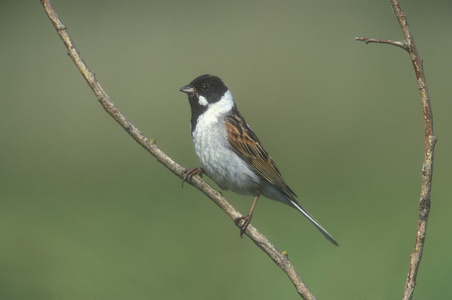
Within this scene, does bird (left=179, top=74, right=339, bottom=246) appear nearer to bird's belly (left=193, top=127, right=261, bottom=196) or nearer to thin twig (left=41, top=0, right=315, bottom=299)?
bird's belly (left=193, top=127, right=261, bottom=196)

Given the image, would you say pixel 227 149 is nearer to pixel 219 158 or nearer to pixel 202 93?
pixel 219 158

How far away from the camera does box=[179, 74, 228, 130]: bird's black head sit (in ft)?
8.97

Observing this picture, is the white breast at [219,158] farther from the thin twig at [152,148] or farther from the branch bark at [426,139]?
the branch bark at [426,139]

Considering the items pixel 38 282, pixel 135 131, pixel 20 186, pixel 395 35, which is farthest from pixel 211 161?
pixel 395 35

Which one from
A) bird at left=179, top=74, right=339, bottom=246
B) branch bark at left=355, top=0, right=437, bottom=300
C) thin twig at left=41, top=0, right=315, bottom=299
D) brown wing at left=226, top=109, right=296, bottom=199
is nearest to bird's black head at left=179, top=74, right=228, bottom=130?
bird at left=179, top=74, right=339, bottom=246

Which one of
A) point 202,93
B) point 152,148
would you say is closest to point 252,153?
point 202,93

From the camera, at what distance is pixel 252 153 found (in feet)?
8.98

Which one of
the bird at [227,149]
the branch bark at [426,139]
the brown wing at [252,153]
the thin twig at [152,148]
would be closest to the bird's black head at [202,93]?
the bird at [227,149]

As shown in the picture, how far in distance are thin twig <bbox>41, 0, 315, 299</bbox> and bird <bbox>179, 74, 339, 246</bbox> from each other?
2.82 ft

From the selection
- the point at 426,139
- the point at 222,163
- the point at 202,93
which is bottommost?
the point at 222,163

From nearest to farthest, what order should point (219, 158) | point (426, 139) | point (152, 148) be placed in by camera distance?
point (426, 139)
point (152, 148)
point (219, 158)

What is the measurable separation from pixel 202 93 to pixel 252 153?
0.33 meters

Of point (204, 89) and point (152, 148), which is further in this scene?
point (204, 89)

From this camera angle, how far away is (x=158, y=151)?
5.28 feet
